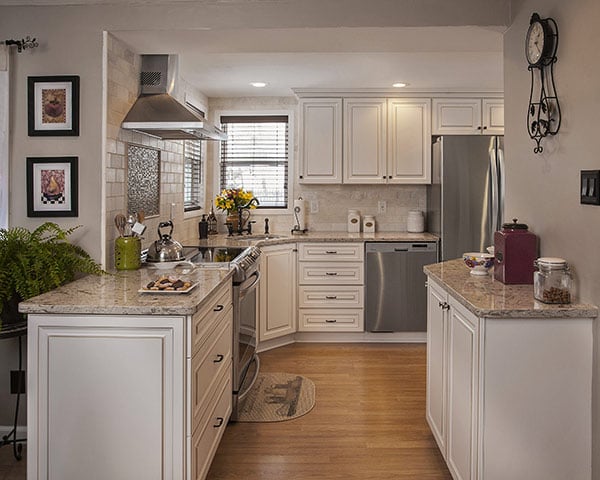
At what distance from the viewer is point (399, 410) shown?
3.69m

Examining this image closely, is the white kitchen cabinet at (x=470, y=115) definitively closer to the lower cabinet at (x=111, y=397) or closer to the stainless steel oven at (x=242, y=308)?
the stainless steel oven at (x=242, y=308)

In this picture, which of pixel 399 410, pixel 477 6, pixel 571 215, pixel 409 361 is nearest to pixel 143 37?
pixel 477 6

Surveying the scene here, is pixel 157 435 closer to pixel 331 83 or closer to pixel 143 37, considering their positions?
pixel 143 37

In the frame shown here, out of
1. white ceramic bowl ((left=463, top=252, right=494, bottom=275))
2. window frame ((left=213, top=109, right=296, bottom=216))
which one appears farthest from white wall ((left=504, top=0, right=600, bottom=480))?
window frame ((left=213, top=109, right=296, bottom=216))

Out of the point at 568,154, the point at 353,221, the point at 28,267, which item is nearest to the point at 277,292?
the point at 353,221

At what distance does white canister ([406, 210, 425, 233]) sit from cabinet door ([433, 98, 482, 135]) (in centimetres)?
81

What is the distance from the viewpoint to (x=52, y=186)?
10.5ft

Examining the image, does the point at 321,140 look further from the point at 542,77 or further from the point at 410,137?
the point at 542,77

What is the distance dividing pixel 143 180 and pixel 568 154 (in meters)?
2.51

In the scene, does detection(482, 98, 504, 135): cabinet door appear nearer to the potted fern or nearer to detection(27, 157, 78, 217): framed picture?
detection(27, 157, 78, 217): framed picture

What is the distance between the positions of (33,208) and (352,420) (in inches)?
84.9

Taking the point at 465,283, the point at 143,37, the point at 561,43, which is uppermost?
the point at 143,37

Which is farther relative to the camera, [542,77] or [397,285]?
[397,285]

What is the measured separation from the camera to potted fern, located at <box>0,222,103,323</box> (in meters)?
2.62
